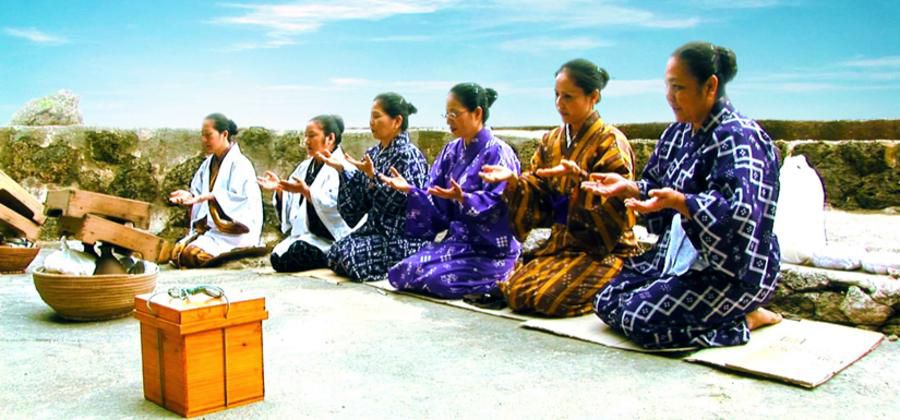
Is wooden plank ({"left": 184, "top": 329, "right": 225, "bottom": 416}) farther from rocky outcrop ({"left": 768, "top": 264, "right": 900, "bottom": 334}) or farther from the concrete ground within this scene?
rocky outcrop ({"left": 768, "top": 264, "right": 900, "bottom": 334})

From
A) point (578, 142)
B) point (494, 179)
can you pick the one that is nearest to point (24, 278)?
point (494, 179)

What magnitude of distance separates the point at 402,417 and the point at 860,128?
5.61 meters

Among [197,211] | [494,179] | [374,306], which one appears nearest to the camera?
[494,179]

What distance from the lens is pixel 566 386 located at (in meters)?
3.25

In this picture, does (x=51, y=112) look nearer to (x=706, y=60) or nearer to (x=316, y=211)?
(x=316, y=211)

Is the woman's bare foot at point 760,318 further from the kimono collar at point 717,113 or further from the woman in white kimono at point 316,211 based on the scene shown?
the woman in white kimono at point 316,211

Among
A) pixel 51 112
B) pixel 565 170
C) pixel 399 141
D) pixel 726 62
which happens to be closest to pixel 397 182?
pixel 399 141

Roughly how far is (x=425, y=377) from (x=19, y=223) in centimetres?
381

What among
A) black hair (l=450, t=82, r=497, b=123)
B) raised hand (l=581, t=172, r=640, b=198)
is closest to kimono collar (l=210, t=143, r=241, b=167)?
black hair (l=450, t=82, r=497, b=123)

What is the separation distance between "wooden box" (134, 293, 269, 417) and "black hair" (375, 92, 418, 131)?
112 inches

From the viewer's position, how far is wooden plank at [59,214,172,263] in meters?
4.37

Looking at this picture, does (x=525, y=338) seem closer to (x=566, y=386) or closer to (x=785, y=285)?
(x=566, y=386)

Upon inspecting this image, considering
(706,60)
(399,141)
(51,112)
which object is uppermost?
(706,60)

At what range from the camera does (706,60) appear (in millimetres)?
3561
